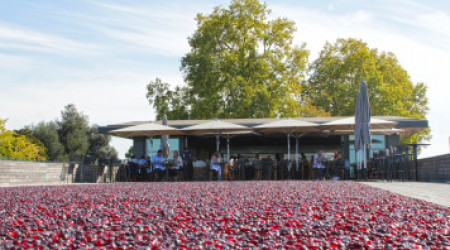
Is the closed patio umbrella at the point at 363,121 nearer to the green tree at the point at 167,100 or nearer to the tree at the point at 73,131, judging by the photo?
the green tree at the point at 167,100

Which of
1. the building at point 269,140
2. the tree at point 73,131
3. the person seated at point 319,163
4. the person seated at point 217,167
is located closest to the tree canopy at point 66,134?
the tree at point 73,131

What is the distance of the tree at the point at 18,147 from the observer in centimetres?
4881

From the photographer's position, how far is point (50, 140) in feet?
171

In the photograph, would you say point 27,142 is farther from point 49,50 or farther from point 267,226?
point 267,226

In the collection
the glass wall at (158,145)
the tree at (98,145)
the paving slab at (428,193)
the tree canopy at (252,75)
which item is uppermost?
the tree canopy at (252,75)

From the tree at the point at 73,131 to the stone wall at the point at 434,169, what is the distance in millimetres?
43938

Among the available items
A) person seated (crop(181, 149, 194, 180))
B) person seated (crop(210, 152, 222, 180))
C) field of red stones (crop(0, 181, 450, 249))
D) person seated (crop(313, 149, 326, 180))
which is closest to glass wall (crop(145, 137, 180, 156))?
person seated (crop(181, 149, 194, 180))

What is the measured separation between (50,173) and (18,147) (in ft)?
121

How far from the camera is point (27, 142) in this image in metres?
50.4

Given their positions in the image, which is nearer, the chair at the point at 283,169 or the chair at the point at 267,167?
the chair at the point at 267,167

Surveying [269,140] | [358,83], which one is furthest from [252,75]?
[358,83]

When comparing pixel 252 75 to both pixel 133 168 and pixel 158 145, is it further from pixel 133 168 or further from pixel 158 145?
pixel 133 168

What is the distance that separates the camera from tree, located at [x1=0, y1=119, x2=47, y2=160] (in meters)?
48.8

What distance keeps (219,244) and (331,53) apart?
35377 millimetres
